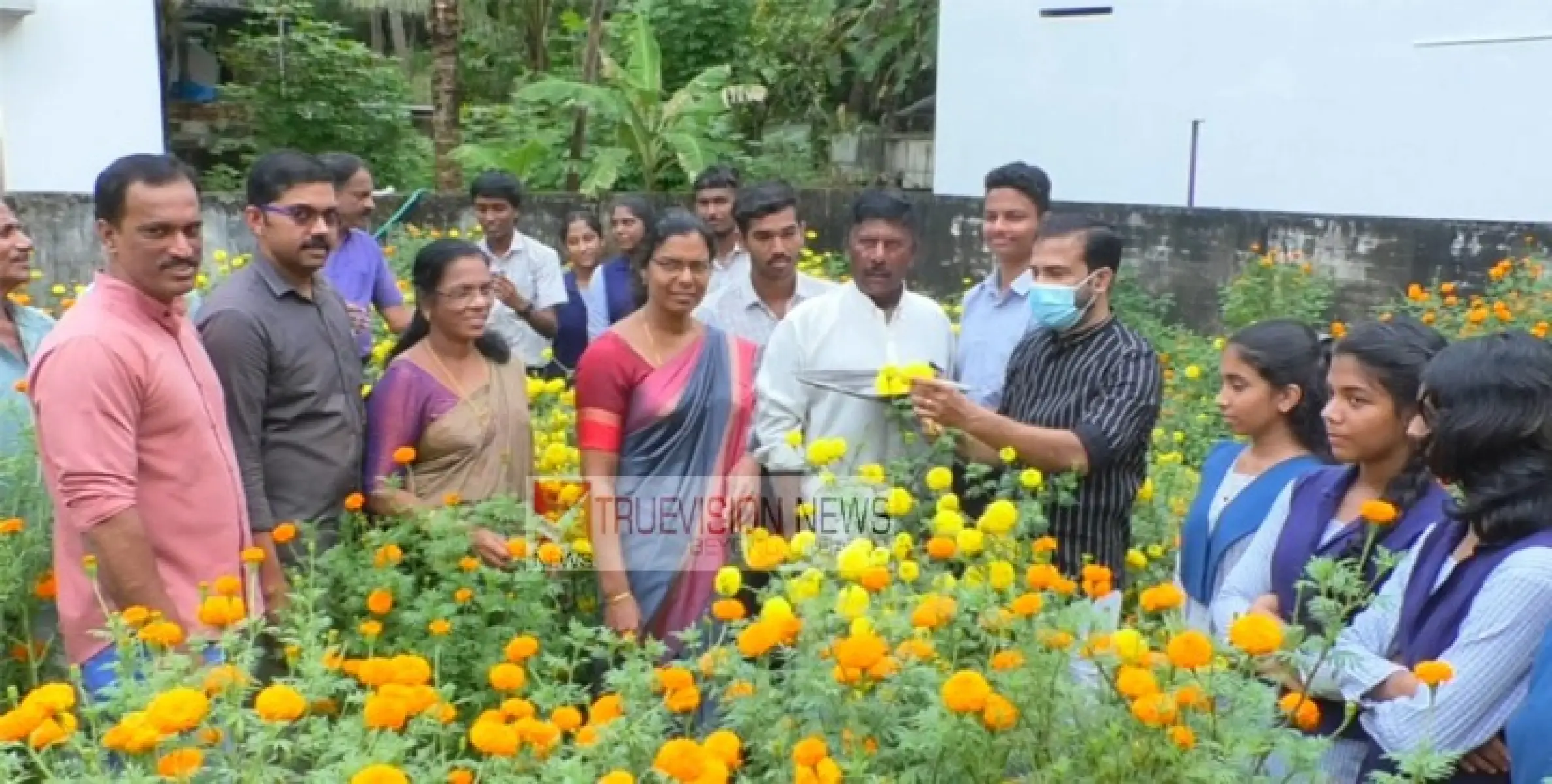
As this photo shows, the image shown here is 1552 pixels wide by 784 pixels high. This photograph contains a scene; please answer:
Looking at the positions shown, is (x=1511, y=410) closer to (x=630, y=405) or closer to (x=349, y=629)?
(x=630, y=405)

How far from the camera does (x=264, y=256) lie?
2.94 metres

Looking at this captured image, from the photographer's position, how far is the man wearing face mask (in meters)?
2.81

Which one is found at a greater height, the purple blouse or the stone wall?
the stone wall

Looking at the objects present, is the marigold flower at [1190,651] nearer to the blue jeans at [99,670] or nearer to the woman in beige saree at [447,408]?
the blue jeans at [99,670]

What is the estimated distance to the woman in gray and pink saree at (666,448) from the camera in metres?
3.12

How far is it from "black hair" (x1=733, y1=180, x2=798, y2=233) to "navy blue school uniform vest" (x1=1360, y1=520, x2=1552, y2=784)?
81.3 inches

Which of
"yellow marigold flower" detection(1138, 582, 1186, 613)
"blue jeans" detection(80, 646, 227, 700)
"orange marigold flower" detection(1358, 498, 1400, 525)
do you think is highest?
"orange marigold flower" detection(1358, 498, 1400, 525)

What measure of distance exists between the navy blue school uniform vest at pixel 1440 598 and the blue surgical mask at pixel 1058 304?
3.28ft

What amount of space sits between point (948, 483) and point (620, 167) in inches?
415

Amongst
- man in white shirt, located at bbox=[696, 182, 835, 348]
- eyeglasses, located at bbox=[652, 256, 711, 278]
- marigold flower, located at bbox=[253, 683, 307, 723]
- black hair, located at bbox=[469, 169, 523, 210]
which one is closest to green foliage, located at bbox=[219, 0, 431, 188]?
black hair, located at bbox=[469, 169, 523, 210]

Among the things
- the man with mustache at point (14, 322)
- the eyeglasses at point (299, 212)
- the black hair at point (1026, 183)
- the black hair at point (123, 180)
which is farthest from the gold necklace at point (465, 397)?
the black hair at point (1026, 183)

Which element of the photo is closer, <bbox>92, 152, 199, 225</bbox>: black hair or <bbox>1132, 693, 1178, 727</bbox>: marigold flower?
<bbox>1132, 693, 1178, 727</bbox>: marigold flower

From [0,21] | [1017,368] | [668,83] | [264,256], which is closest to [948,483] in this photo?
[1017,368]

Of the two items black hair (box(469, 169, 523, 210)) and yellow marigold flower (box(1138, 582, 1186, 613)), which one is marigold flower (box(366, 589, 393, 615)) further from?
black hair (box(469, 169, 523, 210))
